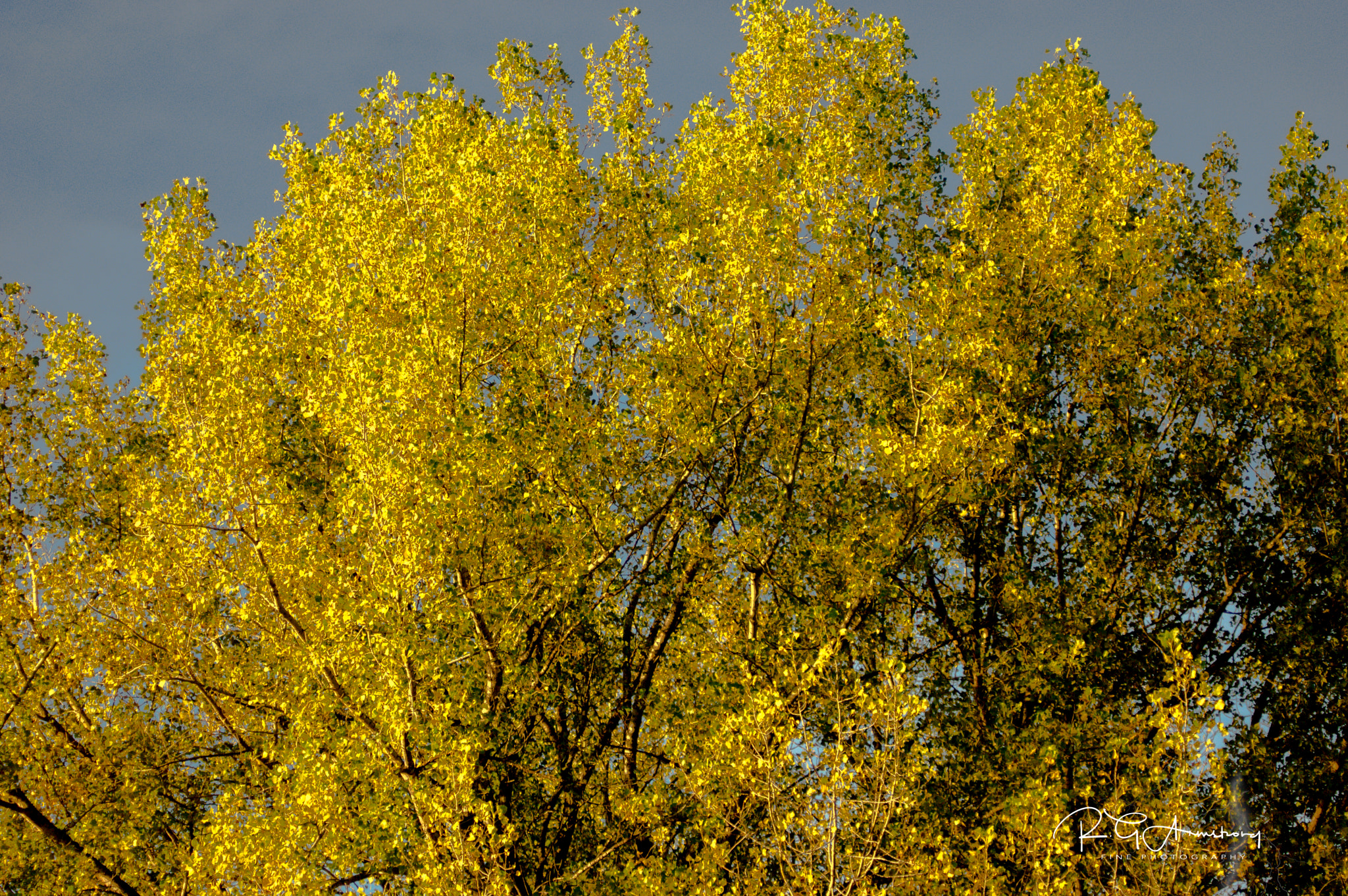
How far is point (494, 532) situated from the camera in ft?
48.8

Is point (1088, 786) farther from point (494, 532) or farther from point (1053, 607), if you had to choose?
point (494, 532)

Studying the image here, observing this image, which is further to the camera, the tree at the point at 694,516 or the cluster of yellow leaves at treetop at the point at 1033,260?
the cluster of yellow leaves at treetop at the point at 1033,260

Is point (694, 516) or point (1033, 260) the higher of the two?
point (1033, 260)

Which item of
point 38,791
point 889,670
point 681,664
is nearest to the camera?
point 889,670

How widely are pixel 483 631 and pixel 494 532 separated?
4.35 ft

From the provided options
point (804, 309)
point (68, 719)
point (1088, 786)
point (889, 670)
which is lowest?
point (1088, 786)

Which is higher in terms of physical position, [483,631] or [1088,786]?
[483,631]

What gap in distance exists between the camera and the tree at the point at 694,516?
1424 cm

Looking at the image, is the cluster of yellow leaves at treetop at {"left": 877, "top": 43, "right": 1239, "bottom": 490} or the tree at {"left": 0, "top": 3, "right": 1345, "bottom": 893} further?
the cluster of yellow leaves at treetop at {"left": 877, "top": 43, "right": 1239, "bottom": 490}

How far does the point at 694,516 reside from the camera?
1823 centimetres

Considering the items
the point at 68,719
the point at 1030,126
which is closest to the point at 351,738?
the point at 68,719

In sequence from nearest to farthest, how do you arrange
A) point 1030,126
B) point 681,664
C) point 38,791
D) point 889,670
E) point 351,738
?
1. point 889,670
2. point 351,738
3. point 38,791
4. point 681,664
5. point 1030,126

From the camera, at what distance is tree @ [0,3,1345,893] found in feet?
46.7

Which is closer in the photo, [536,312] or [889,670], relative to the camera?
[889,670]
